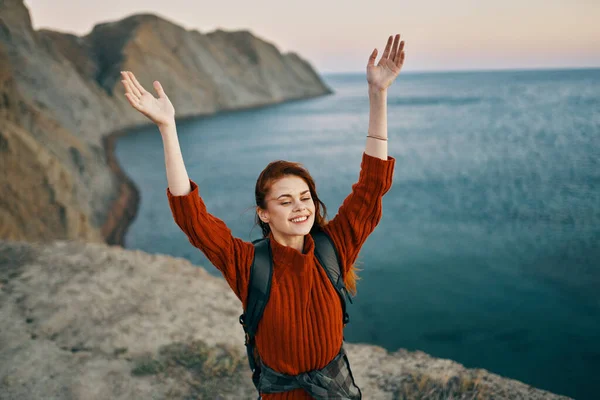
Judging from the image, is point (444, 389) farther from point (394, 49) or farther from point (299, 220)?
point (394, 49)

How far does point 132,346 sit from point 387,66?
3895 millimetres

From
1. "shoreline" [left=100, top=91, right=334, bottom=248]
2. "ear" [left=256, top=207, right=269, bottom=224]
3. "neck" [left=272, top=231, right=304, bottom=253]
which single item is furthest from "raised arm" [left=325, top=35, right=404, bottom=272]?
"shoreline" [left=100, top=91, right=334, bottom=248]

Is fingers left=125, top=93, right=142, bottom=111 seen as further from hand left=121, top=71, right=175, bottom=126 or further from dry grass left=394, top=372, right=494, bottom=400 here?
dry grass left=394, top=372, right=494, bottom=400

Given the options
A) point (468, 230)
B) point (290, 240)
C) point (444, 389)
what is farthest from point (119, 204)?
point (290, 240)

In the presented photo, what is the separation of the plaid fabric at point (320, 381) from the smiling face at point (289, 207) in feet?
1.94

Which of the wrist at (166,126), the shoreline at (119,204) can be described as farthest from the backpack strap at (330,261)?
the shoreline at (119,204)

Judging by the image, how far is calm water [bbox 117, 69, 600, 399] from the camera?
26.9ft

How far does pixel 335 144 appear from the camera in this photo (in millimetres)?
32406

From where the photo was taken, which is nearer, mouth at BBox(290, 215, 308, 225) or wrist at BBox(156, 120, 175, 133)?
wrist at BBox(156, 120, 175, 133)

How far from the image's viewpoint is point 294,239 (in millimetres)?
2246

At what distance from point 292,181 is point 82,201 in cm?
1112

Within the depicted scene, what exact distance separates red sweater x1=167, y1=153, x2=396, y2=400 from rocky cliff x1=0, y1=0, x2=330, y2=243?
7.94m

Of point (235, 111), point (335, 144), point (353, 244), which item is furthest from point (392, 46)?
point (235, 111)

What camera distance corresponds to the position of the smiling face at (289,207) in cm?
219
